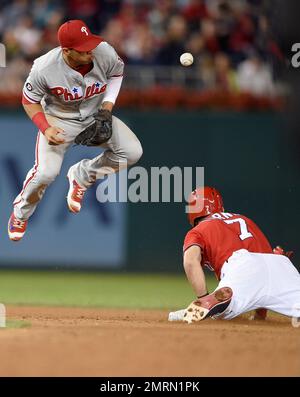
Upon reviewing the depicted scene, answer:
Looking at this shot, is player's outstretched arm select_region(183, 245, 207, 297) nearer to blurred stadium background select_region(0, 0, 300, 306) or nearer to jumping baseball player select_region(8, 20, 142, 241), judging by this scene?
jumping baseball player select_region(8, 20, 142, 241)

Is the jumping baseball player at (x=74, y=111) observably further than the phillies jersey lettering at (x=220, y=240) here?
Yes

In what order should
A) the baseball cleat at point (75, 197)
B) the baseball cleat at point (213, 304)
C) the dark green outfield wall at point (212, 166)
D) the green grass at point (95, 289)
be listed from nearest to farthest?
1. the baseball cleat at point (213, 304)
2. the baseball cleat at point (75, 197)
3. the green grass at point (95, 289)
4. the dark green outfield wall at point (212, 166)

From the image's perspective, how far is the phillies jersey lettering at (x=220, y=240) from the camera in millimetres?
8070

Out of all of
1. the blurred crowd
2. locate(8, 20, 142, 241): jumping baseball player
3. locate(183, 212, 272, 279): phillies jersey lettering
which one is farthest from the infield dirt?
the blurred crowd

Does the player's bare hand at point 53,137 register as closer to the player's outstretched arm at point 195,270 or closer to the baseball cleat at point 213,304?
the player's outstretched arm at point 195,270

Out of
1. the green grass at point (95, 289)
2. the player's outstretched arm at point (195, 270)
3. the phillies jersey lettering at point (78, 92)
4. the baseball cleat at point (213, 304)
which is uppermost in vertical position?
the phillies jersey lettering at point (78, 92)

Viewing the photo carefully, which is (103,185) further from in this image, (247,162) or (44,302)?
(44,302)

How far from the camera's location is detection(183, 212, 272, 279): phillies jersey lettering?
807 centimetres

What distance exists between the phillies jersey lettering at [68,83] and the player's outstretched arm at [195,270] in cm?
177

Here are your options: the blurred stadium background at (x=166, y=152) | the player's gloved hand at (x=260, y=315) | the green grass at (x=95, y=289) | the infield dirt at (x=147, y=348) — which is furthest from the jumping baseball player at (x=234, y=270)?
the blurred stadium background at (x=166, y=152)

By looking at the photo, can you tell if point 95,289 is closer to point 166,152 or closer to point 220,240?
point 166,152

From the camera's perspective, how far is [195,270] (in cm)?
789
